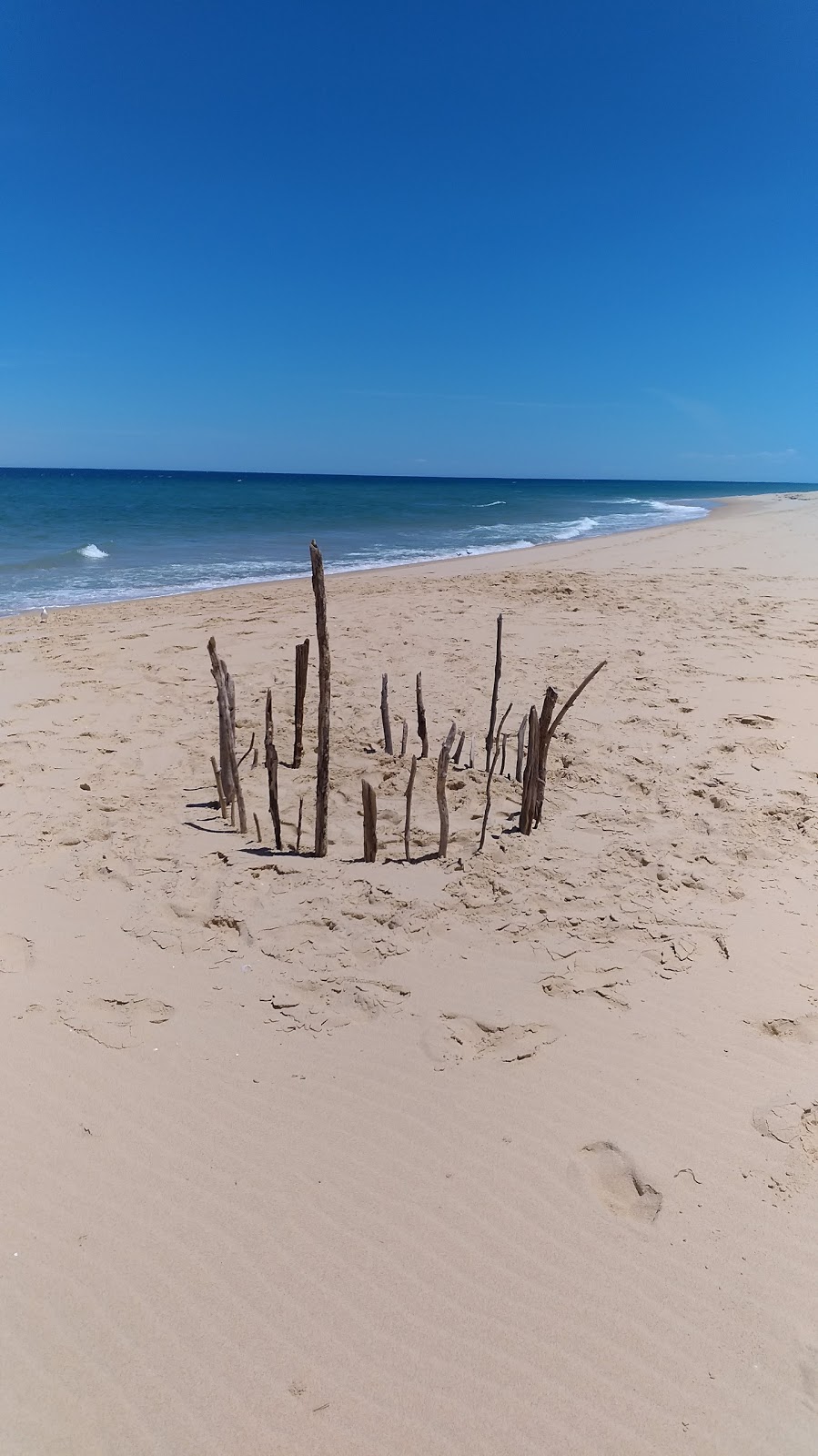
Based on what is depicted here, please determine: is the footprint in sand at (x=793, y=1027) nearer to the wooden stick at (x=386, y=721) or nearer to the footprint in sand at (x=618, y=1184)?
the footprint in sand at (x=618, y=1184)

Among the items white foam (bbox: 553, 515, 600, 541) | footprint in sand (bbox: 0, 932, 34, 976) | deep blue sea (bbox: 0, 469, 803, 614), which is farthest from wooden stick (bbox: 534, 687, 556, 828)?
white foam (bbox: 553, 515, 600, 541)

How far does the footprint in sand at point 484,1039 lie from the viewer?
8.96 ft

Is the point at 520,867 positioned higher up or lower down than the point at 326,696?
lower down

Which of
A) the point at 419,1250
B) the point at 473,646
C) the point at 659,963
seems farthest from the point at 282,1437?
the point at 473,646

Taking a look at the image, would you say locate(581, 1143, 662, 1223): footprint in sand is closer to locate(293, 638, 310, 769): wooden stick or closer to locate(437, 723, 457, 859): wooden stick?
locate(437, 723, 457, 859): wooden stick

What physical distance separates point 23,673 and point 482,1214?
672 centimetres

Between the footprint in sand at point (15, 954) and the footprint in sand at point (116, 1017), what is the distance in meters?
0.35

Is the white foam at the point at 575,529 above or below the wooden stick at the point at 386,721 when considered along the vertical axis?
above

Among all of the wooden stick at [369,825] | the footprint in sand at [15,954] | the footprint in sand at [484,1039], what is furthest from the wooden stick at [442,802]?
the footprint in sand at [15,954]

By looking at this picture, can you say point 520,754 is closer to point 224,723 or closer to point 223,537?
point 224,723

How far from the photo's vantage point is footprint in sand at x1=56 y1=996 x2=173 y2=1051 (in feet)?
9.18

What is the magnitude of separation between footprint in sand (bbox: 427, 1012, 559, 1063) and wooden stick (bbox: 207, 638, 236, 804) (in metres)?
1.86

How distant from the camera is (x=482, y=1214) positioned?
7.25 feet

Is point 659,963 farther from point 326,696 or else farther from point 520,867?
point 326,696
